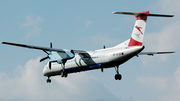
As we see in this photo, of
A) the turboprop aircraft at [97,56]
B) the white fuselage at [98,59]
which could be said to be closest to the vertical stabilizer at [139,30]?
the turboprop aircraft at [97,56]

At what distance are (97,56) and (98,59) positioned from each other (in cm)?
40

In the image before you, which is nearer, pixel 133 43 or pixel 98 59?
pixel 133 43

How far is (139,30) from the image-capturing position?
39875mm

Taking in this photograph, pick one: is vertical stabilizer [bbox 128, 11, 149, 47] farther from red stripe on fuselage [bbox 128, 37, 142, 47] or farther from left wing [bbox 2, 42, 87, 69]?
left wing [bbox 2, 42, 87, 69]

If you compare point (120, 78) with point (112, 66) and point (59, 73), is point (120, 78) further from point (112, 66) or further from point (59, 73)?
point (59, 73)

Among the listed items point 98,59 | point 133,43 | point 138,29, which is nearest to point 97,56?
point 98,59

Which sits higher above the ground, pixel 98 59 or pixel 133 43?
pixel 133 43

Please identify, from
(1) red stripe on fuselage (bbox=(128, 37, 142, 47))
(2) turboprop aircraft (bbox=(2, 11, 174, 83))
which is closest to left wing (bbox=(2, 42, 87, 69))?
(2) turboprop aircraft (bbox=(2, 11, 174, 83))

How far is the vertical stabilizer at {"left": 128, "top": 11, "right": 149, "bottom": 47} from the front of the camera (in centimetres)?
3966

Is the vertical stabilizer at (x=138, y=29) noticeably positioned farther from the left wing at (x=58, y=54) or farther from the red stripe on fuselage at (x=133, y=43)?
the left wing at (x=58, y=54)

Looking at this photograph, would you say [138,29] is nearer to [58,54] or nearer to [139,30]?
[139,30]

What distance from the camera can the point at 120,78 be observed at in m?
44.1

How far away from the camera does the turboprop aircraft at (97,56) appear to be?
39.8 metres

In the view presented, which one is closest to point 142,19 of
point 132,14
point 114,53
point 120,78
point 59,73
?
point 132,14
